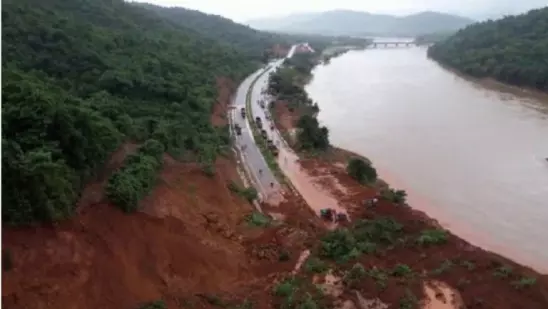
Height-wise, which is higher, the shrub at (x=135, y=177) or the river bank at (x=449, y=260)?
the shrub at (x=135, y=177)

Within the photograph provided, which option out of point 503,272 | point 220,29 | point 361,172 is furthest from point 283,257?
point 220,29

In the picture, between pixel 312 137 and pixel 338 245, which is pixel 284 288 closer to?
pixel 338 245

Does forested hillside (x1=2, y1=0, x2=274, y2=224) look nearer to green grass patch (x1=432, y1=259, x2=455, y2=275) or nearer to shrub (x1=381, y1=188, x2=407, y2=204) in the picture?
shrub (x1=381, y1=188, x2=407, y2=204)

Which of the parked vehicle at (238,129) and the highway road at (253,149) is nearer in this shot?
the highway road at (253,149)

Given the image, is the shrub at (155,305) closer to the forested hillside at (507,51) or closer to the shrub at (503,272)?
the shrub at (503,272)

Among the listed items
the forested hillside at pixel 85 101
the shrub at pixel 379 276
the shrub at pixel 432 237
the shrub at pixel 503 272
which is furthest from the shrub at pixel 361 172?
the shrub at pixel 379 276

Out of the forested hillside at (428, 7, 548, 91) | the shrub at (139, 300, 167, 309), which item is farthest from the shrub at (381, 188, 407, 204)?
the forested hillside at (428, 7, 548, 91)
